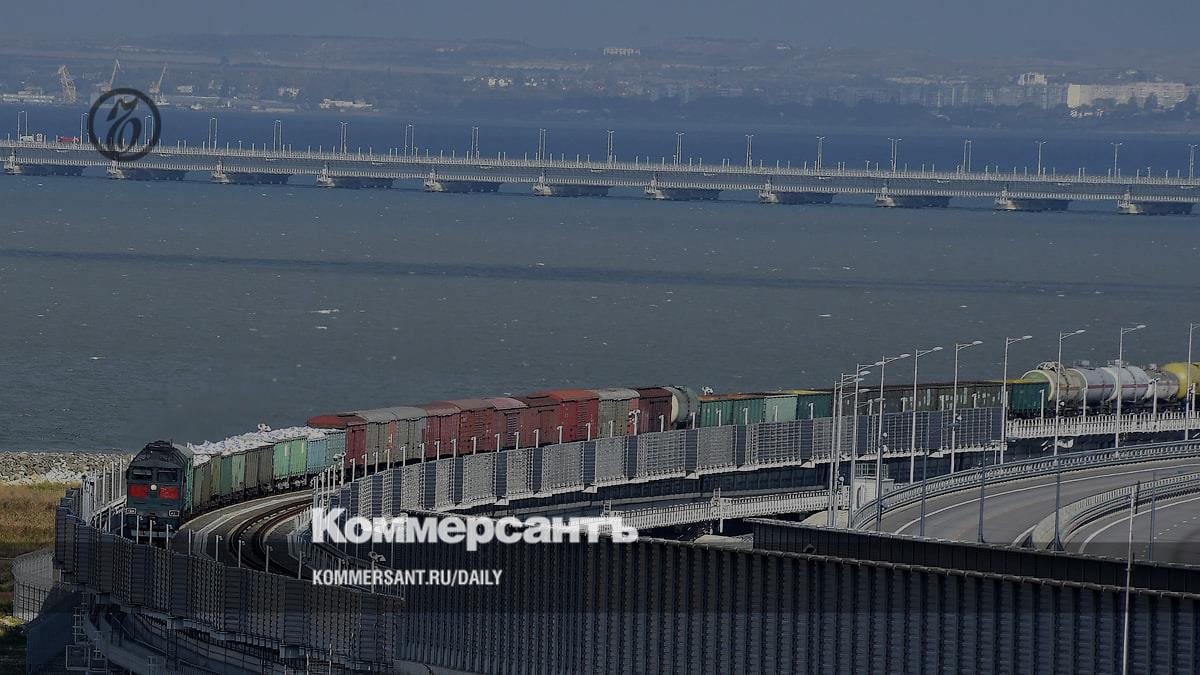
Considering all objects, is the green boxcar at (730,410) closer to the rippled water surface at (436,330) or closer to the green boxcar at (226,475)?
the rippled water surface at (436,330)

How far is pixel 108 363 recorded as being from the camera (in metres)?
122

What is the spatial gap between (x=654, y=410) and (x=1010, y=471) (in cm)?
1358

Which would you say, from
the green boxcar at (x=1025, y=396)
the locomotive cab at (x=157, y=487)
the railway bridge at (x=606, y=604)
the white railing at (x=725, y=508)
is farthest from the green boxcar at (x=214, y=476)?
the green boxcar at (x=1025, y=396)

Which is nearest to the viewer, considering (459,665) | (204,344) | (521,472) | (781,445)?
(459,665)

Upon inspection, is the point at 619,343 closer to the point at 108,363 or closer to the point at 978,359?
the point at 978,359

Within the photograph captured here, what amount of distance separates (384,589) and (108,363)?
251ft

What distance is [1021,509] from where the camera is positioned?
65.3 metres

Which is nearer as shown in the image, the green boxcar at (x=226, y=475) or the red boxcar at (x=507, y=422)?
the green boxcar at (x=226, y=475)

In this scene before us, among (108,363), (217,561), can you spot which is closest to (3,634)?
(217,561)

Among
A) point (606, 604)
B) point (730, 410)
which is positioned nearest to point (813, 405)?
point (730, 410)

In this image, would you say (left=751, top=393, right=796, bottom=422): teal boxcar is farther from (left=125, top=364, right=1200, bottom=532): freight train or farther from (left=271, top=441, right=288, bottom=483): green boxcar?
(left=271, top=441, right=288, bottom=483): green boxcar

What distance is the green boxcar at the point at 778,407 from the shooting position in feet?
279

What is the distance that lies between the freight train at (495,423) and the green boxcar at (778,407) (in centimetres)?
3

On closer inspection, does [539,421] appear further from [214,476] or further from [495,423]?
[214,476]
